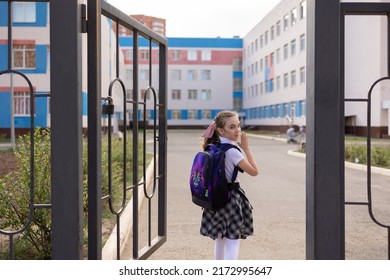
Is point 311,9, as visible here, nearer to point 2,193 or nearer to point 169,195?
point 2,193

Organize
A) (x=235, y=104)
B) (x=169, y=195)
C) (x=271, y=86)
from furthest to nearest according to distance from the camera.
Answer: (x=235, y=104), (x=271, y=86), (x=169, y=195)

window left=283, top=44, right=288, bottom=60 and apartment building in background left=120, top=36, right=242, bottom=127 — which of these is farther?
apartment building in background left=120, top=36, right=242, bottom=127

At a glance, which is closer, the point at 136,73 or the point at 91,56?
the point at 91,56

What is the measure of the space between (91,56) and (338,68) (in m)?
1.62

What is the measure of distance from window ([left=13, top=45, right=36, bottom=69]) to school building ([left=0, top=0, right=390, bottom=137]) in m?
0.05

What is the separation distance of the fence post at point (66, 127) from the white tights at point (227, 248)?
1.01m

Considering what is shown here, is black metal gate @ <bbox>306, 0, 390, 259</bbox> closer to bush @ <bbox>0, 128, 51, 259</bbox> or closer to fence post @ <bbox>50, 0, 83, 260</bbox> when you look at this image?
fence post @ <bbox>50, 0, 83, 260</bbox>

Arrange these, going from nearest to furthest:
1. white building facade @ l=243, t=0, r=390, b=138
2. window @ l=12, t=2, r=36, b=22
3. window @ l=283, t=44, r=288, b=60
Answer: window @ l=12, t=2, r=36, b=22
white building facade @ l=243, t=0, r=390, b=138
window @ l=283, t=44, r=288, b=60

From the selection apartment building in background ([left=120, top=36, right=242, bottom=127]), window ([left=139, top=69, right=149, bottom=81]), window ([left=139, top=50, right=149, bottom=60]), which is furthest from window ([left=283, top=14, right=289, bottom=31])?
window ([left=139, top=69, right=149, bottom=81])

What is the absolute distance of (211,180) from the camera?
10.4 ft

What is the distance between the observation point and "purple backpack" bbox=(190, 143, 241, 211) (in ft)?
10.3

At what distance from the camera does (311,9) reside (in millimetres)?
3088

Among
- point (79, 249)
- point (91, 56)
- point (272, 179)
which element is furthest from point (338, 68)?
point (272, 179)

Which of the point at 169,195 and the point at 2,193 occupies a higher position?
the point at 2,193
